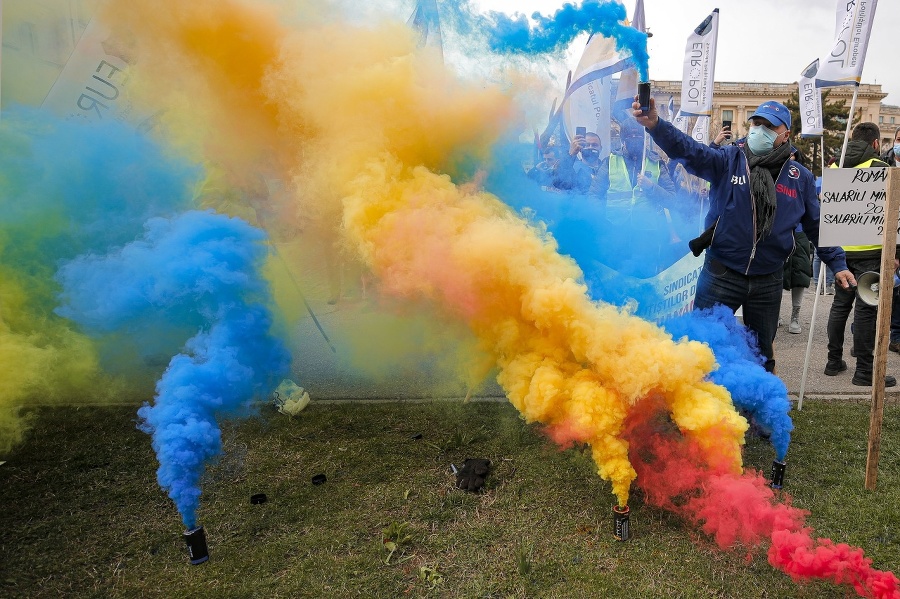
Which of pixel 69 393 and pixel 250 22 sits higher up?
pixel 250 22

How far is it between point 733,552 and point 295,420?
3360 millimetres

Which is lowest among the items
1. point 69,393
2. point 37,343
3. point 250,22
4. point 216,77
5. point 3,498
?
point 3,498

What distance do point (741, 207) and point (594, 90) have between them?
72.1 inches

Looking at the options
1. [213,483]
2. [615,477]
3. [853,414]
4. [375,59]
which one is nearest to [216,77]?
[375,59]

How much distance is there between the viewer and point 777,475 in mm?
3398

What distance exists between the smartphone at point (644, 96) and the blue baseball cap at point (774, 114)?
960 millimetres

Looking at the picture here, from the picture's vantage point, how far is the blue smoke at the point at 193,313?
2877mm

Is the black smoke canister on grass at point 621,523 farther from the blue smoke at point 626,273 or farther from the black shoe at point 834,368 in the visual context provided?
the black shoe at point 834,368

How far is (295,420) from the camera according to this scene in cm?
473

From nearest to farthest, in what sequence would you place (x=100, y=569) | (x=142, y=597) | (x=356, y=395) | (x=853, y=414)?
(x=142, y=597)
(x=100, y=569)
(x=853, y=414)
(x=356, y=395)

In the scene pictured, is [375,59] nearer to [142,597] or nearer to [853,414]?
[142,597]

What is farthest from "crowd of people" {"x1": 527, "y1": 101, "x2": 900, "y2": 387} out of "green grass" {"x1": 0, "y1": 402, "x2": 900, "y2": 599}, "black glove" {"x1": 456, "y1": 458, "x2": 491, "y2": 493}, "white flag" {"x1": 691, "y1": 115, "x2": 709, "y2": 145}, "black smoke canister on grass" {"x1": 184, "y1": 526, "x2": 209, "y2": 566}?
"white flag" {"x1": 691, "y1": 115, "x2": 709, "y2": 145}

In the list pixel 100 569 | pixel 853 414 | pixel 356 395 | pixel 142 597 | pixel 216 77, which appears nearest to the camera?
pixel 142 597

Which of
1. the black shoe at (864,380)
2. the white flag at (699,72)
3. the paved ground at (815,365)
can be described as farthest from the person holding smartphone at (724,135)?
the black shoe at (864,380)
